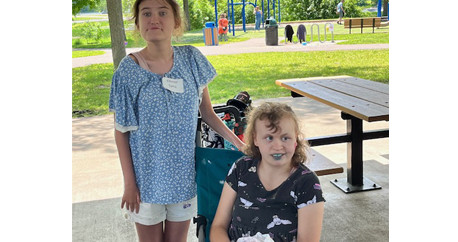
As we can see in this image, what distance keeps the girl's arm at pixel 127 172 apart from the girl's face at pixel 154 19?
15.7 inches

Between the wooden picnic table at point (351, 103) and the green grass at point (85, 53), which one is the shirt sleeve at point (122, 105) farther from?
the green grass at point (85, 53)

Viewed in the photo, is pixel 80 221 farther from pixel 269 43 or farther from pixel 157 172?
pixel 269 43

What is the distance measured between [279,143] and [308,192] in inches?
8.3

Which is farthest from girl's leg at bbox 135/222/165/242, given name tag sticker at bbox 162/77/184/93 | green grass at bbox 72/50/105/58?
green grass at bbox 72/50/105/58

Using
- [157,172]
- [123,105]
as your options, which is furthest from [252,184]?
[123,105]

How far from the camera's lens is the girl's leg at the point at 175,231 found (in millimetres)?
2053

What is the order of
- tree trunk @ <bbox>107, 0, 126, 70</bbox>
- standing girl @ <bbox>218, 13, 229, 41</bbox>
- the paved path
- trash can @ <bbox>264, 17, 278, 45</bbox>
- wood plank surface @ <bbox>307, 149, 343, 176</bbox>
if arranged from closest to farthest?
wood plank surface @ <bbox>307, 149, 343, 176</bbox> → tree trunk @ <bbox>107, 0, 126, 70</bbox> → the paved path → trash can @ <bbox>264, 17, 278, 45</bbox> → standing girl @ <bbox>218, 13, 229, 41</bbox>

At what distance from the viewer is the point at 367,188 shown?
4.06 meters

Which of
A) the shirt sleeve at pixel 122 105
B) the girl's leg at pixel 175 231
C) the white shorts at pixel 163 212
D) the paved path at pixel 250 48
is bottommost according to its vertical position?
the girl's leg at pixel 175 231

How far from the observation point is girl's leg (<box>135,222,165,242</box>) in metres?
1.99

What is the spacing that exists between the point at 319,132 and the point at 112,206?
3.08 m

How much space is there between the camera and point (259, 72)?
12539 mm

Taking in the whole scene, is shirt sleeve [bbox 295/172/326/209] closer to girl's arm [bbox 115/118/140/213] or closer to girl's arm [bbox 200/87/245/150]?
girl's arm [bbox 200/87/245/150]

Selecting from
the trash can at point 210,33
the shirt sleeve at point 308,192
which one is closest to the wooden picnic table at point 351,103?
the shirt sleeve at point 308,192
